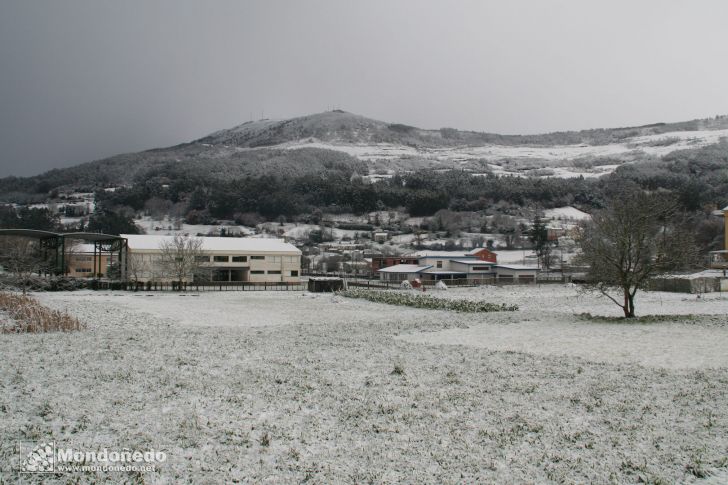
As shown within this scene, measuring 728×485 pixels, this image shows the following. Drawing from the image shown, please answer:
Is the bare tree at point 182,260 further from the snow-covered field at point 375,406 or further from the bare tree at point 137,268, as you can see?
the snow-covered field at point 375,406

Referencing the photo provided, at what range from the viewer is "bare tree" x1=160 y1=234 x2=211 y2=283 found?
49438 mm

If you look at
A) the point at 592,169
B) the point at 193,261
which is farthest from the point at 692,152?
the point at 193,261

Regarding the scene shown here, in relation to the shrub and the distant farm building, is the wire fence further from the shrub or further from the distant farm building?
the shrub

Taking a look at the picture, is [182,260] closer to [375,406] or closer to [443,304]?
[443,304]

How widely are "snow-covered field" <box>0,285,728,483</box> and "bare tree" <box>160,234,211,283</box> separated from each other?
35.5 metres

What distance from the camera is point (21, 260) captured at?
39969 millimetres

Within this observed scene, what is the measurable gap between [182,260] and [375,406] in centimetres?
4460

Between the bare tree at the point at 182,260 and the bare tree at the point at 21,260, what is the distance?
10.3m

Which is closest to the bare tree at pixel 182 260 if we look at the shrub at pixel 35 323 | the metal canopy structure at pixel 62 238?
the metal canopy structure at pixel 62 238

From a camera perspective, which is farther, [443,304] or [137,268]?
[137,268]

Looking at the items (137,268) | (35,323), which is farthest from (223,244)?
(35,323)

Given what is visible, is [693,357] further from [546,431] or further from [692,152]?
[692,152]

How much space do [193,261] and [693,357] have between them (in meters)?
45.4

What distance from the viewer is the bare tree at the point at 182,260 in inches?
1946
